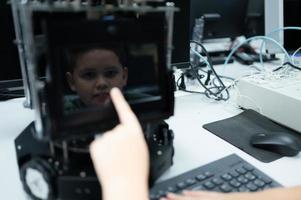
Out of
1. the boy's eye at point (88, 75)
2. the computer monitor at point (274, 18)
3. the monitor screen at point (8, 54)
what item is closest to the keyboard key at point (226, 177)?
the boy's eye at point (88, 75)

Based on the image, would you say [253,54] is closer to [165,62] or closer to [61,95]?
[165,62]

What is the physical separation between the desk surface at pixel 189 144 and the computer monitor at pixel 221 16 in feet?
1.84

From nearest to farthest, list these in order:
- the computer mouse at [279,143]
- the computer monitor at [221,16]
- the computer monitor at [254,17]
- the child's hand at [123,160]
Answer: the child's hand at [123,160] → the computer mouse at [279,143] → the computer monitor at [221,16] → the computer monitor at [254,17]

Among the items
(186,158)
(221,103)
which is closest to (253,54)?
(221,103)

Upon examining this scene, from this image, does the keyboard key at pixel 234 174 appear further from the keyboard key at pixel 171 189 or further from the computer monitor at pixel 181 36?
the computer monitor at pixel 181 36

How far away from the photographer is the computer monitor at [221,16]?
145 centimetres

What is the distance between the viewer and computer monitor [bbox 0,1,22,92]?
789 mm

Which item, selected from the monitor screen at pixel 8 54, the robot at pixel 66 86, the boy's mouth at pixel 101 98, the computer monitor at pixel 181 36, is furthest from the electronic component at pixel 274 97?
the monitor screen at pixel 8 54

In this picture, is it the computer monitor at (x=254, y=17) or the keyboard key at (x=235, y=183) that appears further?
the computer monitor at (x=254, y=17)

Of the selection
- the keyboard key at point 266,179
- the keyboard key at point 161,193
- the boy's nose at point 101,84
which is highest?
the boy's nose at point 101,84

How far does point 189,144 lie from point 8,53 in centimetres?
53

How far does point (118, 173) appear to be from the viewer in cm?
46

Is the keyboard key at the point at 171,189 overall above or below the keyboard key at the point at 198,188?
above

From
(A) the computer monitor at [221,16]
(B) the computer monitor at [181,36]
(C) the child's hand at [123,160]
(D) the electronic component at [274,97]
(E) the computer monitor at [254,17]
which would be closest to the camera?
(C) the child's hand at [123,160]
